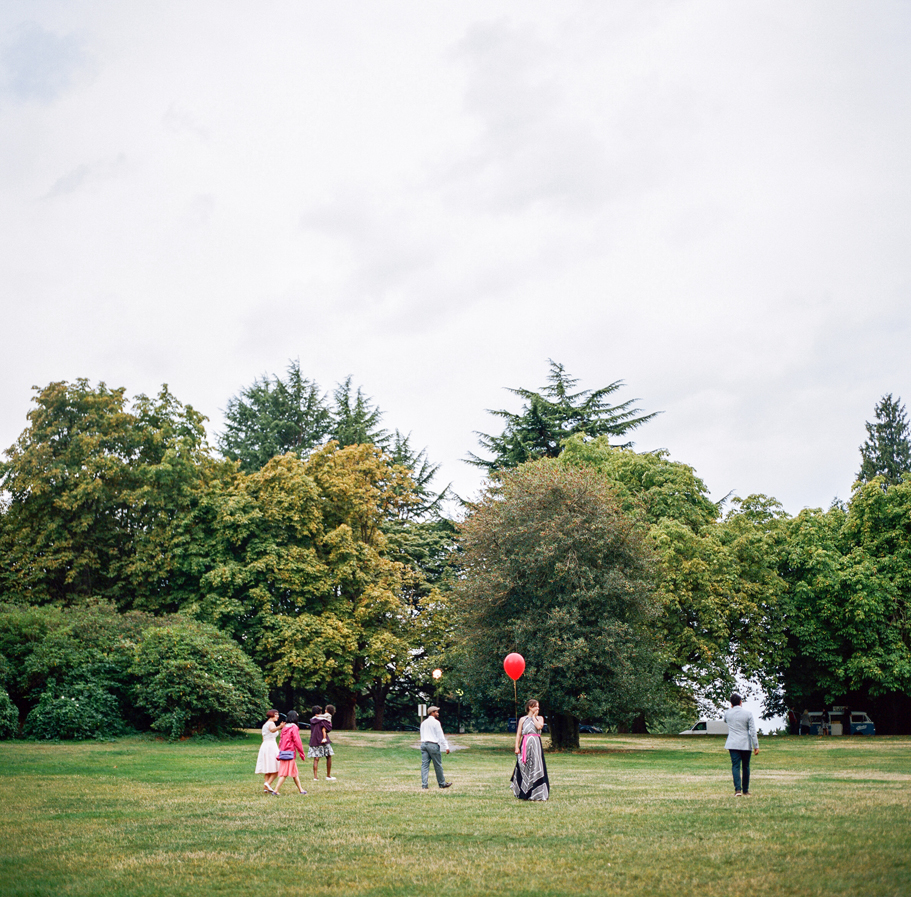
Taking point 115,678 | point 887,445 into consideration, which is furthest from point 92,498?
point 887,445

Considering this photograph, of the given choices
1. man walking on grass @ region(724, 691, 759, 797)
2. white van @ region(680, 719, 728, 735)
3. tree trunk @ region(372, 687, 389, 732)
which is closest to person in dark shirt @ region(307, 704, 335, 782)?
man walking on grass @ region(724, 691, 759, 797)

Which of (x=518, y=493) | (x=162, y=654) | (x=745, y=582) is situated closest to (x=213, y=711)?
(x=162, y=654)

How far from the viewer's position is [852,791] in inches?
615

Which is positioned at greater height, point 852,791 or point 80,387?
point 80,387

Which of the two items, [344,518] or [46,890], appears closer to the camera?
[46,890]

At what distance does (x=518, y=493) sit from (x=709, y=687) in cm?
1549

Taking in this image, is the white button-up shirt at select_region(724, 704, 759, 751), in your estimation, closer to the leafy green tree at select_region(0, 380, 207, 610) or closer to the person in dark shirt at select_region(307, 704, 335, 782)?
the person in dark shirt at select_region(307, 704, 335, 782)

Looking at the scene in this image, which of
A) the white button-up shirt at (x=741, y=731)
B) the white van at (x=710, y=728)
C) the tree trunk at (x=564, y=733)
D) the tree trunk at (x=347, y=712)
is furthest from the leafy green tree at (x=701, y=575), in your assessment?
the white button-up shirt at (x=741, y=731)

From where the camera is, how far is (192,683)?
31641mm

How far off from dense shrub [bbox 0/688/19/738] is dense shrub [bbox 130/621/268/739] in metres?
3.93

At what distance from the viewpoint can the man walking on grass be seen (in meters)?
15.4

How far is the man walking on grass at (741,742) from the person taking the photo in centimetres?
1537

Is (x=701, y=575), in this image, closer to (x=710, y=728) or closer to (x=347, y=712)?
(x=347, y=712)

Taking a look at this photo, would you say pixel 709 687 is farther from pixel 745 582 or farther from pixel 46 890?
pixel 46 890
